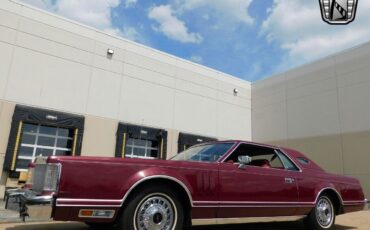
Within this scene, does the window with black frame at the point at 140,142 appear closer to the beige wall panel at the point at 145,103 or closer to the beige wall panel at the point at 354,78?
the beige wall panel at the point at 145,103

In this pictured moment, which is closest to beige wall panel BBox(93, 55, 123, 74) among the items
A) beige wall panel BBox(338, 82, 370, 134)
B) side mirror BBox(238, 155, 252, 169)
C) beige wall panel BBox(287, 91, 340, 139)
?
beige wall panel BBox(287, 91, 340, 139)

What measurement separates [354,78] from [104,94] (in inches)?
469

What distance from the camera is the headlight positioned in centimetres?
386

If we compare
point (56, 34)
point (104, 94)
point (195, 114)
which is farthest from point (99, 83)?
point (195, 114)

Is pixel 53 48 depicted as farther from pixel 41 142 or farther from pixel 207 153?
pixel 207 153

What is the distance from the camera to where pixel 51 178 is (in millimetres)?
3926

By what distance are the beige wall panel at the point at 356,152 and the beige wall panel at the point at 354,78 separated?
2471 mm

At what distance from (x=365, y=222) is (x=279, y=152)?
294cm

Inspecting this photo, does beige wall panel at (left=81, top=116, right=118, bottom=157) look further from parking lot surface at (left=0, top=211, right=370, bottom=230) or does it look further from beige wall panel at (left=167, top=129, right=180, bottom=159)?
parking lot surface at (left=0, top=211, right=370, bottom=230)

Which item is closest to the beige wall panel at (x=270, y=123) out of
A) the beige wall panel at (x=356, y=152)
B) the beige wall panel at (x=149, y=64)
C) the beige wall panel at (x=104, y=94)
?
the beige wall panel at (x=356, y=152)

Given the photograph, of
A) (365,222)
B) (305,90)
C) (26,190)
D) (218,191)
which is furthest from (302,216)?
(305,90)

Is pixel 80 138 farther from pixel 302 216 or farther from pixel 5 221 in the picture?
pixel 302 216

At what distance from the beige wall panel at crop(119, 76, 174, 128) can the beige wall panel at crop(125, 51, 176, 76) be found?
863 millimetres

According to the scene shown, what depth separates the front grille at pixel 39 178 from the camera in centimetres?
410
